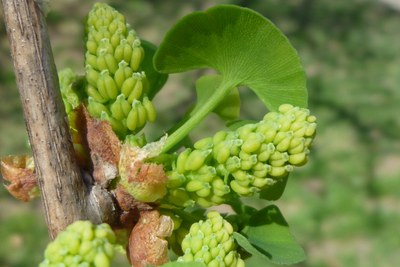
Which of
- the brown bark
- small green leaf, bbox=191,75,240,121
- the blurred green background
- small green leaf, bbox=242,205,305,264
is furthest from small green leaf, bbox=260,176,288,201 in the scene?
the blurred green background

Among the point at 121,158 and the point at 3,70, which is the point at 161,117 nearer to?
the point at 3,70

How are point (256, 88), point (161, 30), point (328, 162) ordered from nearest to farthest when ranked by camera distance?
1. point (256, 88)
2. point (328, 162)
3. point (161, 30)

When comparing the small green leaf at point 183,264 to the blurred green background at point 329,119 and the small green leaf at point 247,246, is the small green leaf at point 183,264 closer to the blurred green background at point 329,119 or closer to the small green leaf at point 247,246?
the small green leaf at point 247,246

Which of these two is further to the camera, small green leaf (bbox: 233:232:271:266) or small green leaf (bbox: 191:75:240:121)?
small green leaf (bbox: 191:75:240:121)

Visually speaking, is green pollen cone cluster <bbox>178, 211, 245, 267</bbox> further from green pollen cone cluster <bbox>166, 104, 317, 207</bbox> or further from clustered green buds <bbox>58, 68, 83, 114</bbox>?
clustered green buds <bbox>58, 68, 83, 114</bbox>

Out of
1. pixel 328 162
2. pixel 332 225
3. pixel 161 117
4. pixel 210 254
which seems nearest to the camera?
pixel 210 254

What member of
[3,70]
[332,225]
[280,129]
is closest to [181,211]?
[280,129]

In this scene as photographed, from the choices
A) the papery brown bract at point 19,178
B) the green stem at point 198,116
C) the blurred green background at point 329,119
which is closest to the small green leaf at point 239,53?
the green stem at point 198,116
